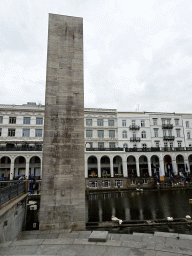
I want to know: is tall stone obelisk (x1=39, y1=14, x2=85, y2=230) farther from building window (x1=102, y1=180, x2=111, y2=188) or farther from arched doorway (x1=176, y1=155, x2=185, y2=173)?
arched doorway (x1=176, y1=155, x2=185, y2=173)

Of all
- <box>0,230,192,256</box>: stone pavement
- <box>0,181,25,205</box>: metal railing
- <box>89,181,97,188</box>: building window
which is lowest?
<box>89,181,97,188</box>: building window

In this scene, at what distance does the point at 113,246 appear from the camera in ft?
24.6

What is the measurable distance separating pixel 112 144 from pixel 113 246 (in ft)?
139

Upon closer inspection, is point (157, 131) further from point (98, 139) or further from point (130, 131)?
point (98, 139)

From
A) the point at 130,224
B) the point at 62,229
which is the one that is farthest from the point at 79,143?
the point at 130,224

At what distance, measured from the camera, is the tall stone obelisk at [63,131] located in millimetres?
10867

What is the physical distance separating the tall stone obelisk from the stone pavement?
2503 millimetres

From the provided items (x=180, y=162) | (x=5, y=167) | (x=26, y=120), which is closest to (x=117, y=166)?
(x=180, y=162)

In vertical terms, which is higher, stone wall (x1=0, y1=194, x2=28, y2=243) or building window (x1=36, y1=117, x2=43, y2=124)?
building window (x1=36, y1=117, x2=43, y2=124)

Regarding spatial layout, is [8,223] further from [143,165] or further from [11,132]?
[143,165]

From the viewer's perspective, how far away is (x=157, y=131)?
52.2 meters

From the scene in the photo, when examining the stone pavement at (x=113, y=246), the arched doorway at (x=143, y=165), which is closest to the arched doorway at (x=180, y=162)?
the arched doorway at (x=143, y=165)

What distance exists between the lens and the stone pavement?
6.94 m

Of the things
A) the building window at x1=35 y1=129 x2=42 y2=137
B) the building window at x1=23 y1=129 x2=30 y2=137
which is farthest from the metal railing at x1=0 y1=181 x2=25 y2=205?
the building window at x1=23 y1=129 x2=30 y2=137
